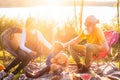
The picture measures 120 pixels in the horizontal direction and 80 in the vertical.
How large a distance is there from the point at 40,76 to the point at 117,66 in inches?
76.6

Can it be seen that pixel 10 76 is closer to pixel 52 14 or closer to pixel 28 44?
pixel 28 44

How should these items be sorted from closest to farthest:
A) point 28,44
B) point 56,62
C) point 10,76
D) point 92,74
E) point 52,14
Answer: point 56,62, point 10,76, point 92,74, point 28,44, point 52,14

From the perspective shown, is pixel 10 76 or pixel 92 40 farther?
pixel 92 40

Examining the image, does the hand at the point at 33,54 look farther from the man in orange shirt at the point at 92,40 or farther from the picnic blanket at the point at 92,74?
the man in orange shirt at the point at 92,40

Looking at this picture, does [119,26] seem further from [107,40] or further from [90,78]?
[90,78]

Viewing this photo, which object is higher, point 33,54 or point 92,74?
point 33,54

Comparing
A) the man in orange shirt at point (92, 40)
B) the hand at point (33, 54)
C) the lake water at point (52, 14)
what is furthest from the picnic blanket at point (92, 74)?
the lake water at point (52, 14)

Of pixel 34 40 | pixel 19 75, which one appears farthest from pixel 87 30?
pixel 19 75

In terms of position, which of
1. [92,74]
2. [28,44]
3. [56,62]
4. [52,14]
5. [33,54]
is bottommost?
[92,74]

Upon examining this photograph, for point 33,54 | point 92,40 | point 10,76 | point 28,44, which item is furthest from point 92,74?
point 10,76

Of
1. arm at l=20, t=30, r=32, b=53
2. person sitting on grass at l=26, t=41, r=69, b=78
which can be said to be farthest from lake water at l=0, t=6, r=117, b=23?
person sitting on grass at l=26, t=41, r=69, b=78

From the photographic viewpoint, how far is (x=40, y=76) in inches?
316

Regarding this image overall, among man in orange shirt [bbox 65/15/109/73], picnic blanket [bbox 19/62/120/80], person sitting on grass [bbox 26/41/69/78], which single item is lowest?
picnic blanket [bbox 19/62/120/80]

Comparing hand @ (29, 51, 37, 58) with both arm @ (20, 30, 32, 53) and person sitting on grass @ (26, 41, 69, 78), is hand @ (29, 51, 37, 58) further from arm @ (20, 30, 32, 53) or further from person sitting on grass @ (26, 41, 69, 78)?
person sitting on grass @ (26, 41, 69, 78)
